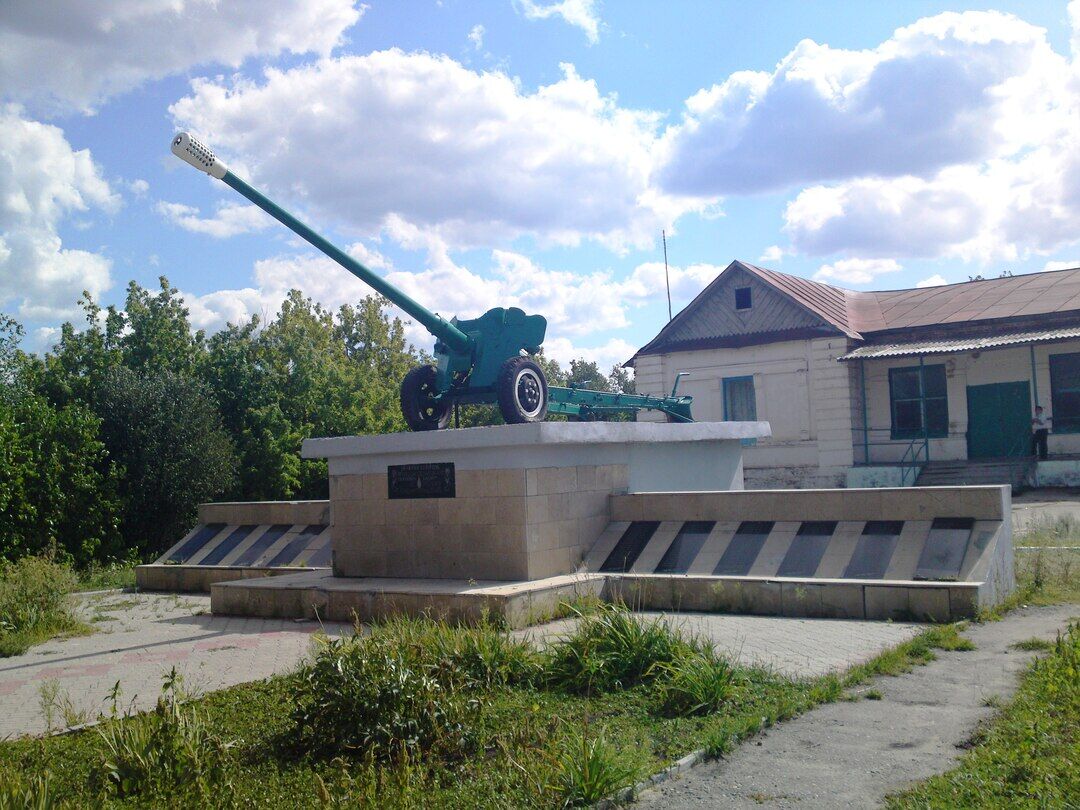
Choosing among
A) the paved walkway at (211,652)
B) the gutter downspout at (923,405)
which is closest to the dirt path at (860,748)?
the paved walkway at (211,652)

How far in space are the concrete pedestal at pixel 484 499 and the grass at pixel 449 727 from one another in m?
3.04

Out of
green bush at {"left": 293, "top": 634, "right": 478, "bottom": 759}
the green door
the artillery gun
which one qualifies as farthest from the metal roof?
green bush at {"left": 293, "top": 634, "right": 478, "bottom": 759}

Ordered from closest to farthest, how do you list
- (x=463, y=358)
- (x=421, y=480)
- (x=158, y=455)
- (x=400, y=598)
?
(x=400, y=598) < (x=421, y=480) < (x=463, y=358) < (x=158, y=455)

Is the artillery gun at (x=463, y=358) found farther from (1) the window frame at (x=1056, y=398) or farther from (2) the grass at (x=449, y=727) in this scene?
(1) the window frame at (x=1056, y=398)

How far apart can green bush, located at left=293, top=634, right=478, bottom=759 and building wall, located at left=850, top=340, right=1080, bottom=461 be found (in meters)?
21.4

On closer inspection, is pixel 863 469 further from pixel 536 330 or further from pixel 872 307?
pixel 536 330

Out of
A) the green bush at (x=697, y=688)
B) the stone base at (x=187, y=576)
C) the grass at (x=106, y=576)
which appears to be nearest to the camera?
the green bush at (x=697, y=688)

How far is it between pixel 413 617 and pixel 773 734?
439 centimetres

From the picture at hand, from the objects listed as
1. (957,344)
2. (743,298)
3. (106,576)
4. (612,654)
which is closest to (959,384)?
(957,344)

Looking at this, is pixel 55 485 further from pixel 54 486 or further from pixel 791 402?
pixel 791 402

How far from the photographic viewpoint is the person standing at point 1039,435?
22453 millimetres

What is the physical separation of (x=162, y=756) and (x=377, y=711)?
102 cm

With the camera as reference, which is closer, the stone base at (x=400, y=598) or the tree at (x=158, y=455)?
the stone base at (x=400, y=598)

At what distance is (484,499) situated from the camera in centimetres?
970
